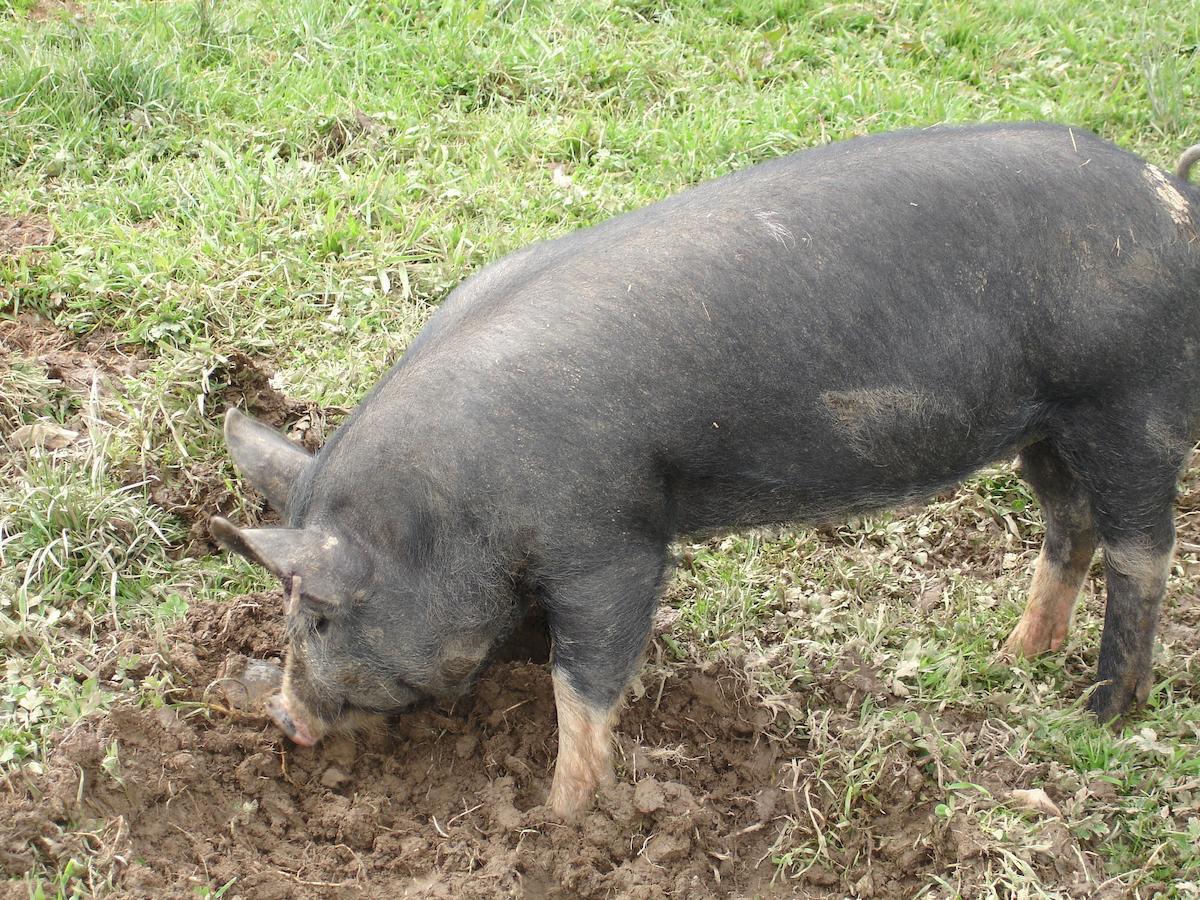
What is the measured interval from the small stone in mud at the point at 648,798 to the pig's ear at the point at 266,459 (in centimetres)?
147

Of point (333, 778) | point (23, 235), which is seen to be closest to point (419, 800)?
point (333, 778)

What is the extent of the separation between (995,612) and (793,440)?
1.71m

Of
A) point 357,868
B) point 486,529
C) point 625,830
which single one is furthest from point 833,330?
point 357,868

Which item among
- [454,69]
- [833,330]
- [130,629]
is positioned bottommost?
[130,629]

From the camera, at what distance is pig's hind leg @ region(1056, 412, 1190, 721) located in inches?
171

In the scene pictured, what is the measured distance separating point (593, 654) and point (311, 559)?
92cm

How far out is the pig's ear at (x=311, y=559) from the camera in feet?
12.6

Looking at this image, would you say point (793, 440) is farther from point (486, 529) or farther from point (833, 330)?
point (486, 529)

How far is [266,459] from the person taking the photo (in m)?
4.37

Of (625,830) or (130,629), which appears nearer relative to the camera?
(625,830)

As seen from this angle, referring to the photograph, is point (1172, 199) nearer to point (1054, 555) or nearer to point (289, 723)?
point (1054, 555)

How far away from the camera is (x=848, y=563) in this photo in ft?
18.6

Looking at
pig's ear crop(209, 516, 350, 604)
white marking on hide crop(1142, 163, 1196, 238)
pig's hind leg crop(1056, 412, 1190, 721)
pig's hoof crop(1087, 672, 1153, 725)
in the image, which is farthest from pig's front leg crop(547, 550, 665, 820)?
white marking on hide crop(1142, 163, 1196, 238)

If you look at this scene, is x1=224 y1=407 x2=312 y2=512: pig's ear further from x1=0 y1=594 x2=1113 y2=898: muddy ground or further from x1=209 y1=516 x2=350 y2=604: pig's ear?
x1=0 y1=594 x2=1113 y2=898: muddy ground
